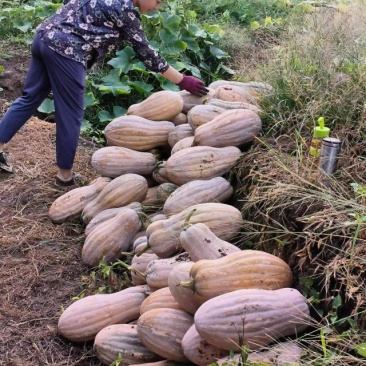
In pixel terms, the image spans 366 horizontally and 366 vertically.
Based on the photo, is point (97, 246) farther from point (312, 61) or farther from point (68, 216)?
point (312, 61)

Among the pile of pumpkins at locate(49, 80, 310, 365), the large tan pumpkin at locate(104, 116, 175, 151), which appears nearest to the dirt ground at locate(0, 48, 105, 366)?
the pile of pumpkins at locate(49, 80, 310, 365)

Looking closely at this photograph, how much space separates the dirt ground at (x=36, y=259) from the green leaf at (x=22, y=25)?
193 cm

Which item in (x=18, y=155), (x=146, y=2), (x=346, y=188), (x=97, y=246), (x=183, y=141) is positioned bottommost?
(x=18, y=155)

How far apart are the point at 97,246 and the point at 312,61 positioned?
5.65ft

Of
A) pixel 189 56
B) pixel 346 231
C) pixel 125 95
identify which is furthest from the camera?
pixel 189 56

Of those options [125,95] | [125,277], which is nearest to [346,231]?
[125,277]

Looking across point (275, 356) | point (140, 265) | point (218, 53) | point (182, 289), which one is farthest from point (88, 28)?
point (218, 53)

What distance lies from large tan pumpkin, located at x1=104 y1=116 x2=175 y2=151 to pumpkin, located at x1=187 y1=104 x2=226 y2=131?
253 millimetres

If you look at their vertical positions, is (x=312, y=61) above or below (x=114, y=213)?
above

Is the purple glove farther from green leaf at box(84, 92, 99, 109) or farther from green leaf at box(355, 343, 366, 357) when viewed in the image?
green leaf at box(355, 343, 366, 357)

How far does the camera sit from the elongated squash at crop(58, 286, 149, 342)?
3.00 meters

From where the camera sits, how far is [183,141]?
386 cm

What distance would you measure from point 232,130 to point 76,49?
53.7 inches

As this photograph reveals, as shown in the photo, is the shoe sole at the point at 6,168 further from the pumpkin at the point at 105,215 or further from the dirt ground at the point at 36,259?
the pumpkin at the point at 105,215
